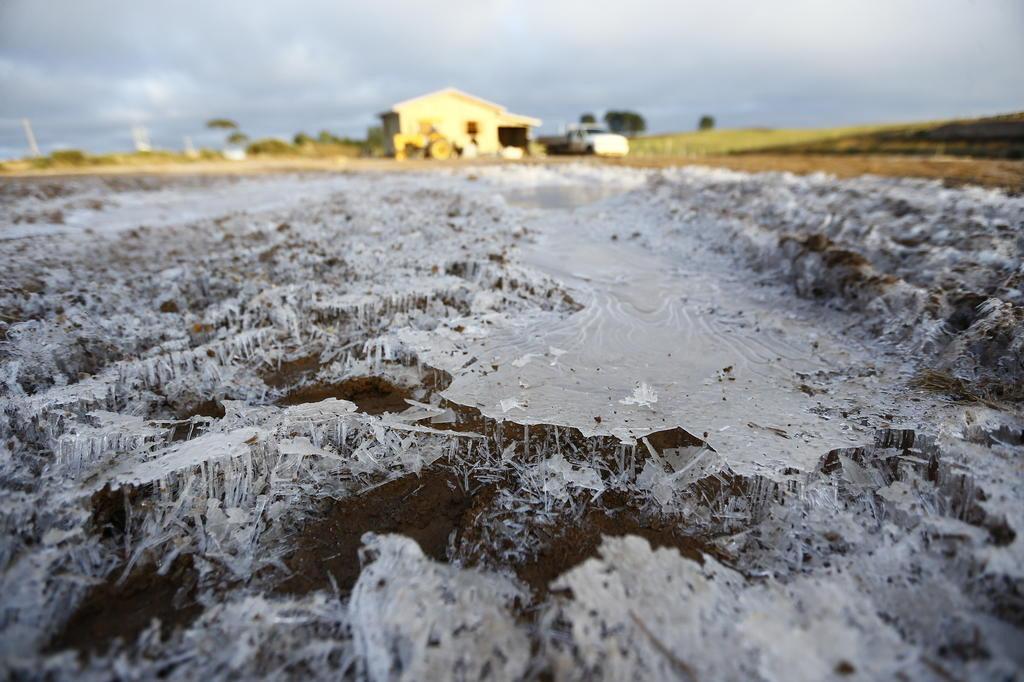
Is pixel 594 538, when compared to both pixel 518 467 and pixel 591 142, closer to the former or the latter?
pixel 518 467

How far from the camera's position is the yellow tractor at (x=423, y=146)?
20.3 metres

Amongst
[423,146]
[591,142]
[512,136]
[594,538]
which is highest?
[512,136]

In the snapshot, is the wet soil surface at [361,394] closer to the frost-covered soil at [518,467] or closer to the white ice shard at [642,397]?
the frost-covered soil at [518,467]

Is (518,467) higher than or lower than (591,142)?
lower

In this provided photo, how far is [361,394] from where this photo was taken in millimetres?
2219

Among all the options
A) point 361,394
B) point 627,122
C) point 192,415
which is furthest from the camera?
point 627,122

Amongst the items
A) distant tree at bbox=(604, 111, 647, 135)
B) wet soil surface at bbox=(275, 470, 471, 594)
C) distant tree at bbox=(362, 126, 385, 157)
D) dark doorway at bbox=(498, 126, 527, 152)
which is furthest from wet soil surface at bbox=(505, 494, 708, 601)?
distant tree at bbox=(604, 111, 647, 135)

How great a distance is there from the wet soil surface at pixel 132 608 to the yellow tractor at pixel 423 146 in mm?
20795

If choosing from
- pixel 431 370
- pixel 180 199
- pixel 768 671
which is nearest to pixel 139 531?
pixel 431 370

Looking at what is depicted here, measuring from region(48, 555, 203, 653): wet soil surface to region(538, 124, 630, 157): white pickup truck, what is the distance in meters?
19.5

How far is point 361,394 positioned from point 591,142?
63.7 ft

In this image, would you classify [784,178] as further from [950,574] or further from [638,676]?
[638,676]

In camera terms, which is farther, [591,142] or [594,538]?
[591,142]

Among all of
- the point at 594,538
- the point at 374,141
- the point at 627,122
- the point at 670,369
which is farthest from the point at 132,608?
the point at 627,122
